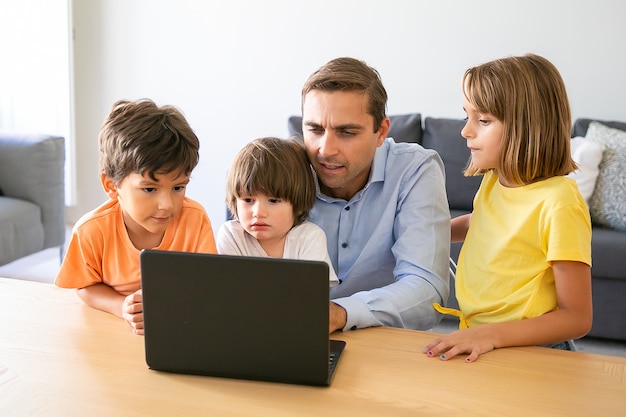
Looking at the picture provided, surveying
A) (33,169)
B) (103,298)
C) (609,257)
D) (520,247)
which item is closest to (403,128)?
(609,257)

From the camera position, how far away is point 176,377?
122cm

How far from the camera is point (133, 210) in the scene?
156 centimetres

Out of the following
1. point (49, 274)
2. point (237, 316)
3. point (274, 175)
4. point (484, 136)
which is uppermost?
point (484, 136)

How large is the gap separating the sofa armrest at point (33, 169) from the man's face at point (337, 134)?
6.99 feet

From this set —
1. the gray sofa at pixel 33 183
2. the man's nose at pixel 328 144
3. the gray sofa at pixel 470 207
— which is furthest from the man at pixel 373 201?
the gray sofa at pixel 33 183

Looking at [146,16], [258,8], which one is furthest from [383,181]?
[146,16]

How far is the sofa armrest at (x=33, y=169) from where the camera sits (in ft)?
11.4

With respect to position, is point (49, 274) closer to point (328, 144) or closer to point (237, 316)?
point (328, 144)

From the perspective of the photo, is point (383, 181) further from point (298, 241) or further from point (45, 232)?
point (45, 232)

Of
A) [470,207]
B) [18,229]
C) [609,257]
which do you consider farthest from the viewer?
[470,207]

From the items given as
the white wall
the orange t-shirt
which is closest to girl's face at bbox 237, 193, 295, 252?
the orange t-shirt

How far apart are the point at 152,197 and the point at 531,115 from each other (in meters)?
0.77

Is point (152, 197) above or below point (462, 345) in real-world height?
above

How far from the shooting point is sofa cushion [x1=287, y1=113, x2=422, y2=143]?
11.6 feet
